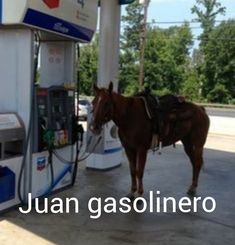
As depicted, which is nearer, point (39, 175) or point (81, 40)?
point (39, 175)

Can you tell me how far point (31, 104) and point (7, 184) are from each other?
1009mm

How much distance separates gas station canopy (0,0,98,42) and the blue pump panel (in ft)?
5.70

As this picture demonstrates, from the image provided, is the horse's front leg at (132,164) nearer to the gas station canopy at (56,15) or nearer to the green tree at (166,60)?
the gas station canopy at (56,15)

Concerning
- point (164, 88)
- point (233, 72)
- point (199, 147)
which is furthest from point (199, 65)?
point (199, 147)

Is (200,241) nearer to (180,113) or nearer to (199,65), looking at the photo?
(180,113)

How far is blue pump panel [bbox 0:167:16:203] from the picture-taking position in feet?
19.0

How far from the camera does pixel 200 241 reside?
5.14 metres

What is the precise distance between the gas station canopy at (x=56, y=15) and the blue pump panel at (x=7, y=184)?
1.74 m

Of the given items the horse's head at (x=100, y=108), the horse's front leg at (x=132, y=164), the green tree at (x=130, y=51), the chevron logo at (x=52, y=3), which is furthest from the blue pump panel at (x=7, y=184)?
the green tree at (x=130, y=51)

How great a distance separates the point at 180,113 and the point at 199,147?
2.02ft

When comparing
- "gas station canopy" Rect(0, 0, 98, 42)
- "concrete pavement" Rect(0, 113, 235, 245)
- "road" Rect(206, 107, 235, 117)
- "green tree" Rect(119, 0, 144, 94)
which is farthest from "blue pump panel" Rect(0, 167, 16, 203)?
"green tree" Rect(119, 0, 144, 94)

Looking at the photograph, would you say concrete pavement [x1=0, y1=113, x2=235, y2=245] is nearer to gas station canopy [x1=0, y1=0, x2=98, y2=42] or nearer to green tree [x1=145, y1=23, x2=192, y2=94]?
gas station canopy [x1=0, y1=0, x2=98, y2=42]

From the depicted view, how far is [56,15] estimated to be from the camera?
20.4 ft

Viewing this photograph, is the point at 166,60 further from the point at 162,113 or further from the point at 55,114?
the point at 55,114
